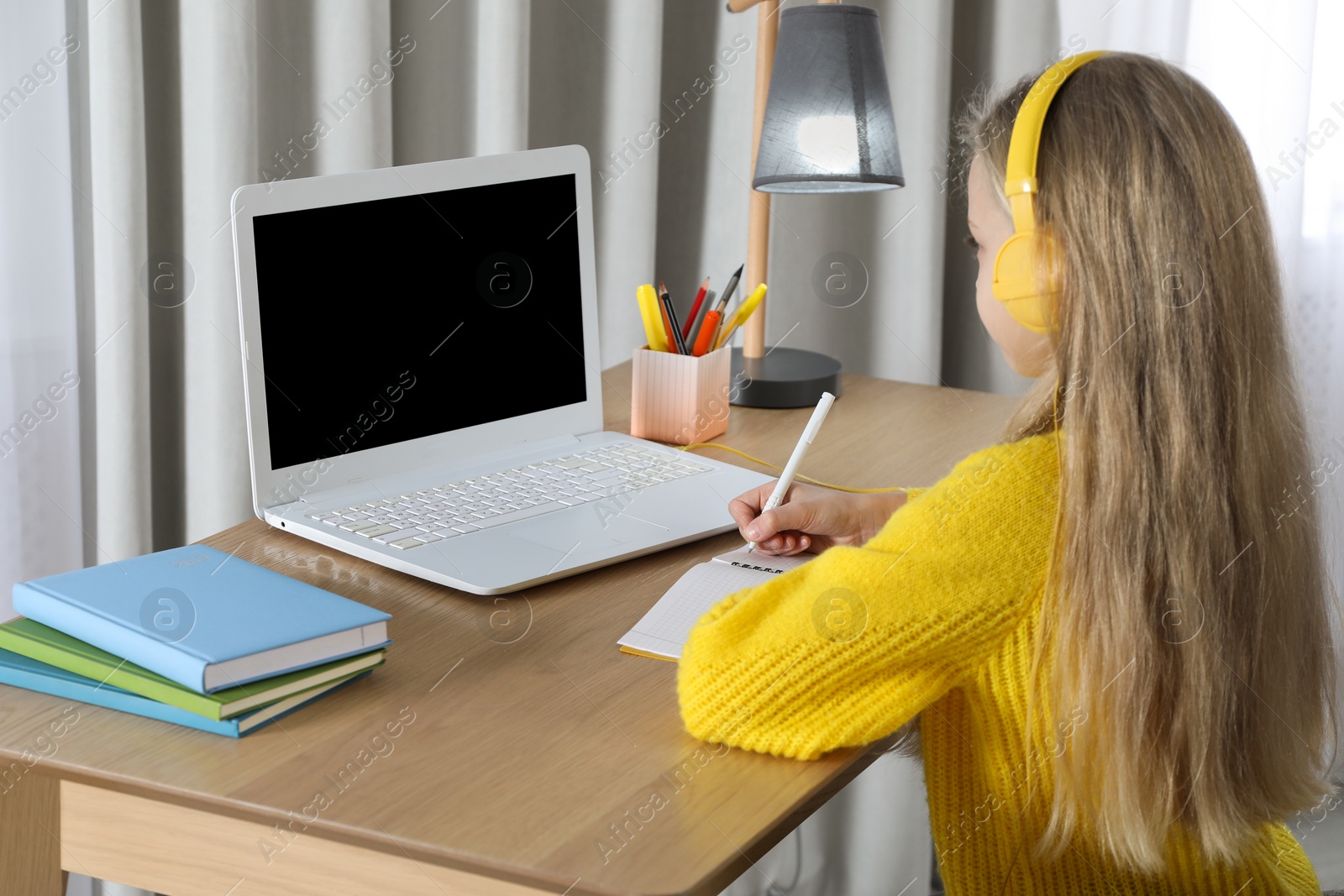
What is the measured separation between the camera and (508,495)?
1.08 metres

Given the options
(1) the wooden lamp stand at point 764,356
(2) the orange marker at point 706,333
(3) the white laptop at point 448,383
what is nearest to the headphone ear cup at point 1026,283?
(3) the white laptop at point 448,383

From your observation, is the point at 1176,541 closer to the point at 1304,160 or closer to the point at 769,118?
the point at 769,118

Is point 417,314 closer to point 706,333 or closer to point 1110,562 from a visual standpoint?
point 706,333

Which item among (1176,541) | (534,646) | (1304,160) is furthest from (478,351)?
(1304,160)

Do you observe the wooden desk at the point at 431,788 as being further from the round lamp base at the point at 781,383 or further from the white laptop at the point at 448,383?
the round lamp base at the point at 781,383

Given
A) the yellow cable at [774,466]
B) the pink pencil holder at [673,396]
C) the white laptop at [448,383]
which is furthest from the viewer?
the pink pencil holder at [673,396]

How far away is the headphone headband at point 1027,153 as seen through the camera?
2.40 ft

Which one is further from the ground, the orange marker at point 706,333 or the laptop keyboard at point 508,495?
the orange marker at point 706,333

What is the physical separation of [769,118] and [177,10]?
71cm

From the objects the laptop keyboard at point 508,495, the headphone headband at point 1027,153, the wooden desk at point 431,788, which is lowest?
the wooden desk at point 431,788

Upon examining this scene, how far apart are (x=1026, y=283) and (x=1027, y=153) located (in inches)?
3.1

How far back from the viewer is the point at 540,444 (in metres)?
1.19

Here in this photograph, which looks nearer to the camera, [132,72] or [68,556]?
[132,72]

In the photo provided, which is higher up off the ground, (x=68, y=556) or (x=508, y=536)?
(x=508, y=536)
